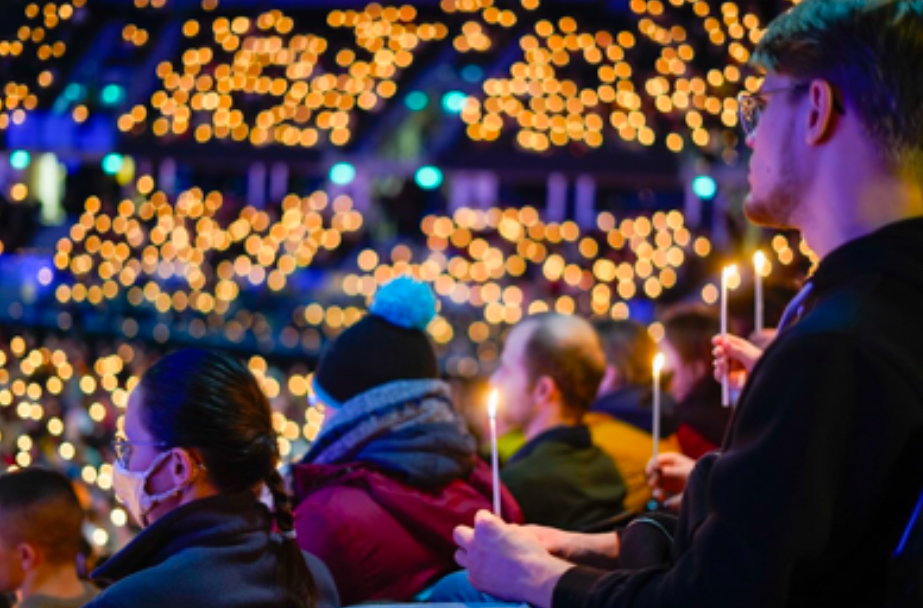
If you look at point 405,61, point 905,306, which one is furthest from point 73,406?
point 905,306

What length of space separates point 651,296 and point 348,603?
922cm

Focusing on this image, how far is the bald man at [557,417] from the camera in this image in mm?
3504

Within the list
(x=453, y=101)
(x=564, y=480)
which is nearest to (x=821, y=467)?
(x=564, y=480)

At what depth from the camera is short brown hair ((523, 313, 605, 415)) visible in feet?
12.3

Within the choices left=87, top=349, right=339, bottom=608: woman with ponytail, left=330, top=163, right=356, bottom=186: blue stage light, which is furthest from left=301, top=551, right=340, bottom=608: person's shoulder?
left=330, top=163, right=356, bottom=186: blue stage light

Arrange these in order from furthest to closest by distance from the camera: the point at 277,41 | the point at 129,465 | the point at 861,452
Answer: the point at 277,41
the point at 129,465
the point at 861,452

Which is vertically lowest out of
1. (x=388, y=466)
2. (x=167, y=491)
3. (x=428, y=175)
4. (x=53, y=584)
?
(x=53, y=584)

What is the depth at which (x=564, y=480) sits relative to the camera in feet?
11.6

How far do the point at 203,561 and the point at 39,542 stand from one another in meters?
1.29

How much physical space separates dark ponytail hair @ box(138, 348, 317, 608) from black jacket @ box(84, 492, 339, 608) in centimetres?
4

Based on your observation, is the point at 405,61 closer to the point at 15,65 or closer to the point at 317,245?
the point at 317,245

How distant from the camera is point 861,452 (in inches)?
54.6

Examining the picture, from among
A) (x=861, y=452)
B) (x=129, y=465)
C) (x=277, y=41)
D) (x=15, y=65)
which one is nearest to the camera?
(x=861, y=452)

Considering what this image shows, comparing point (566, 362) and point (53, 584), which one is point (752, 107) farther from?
point (53, 584)
